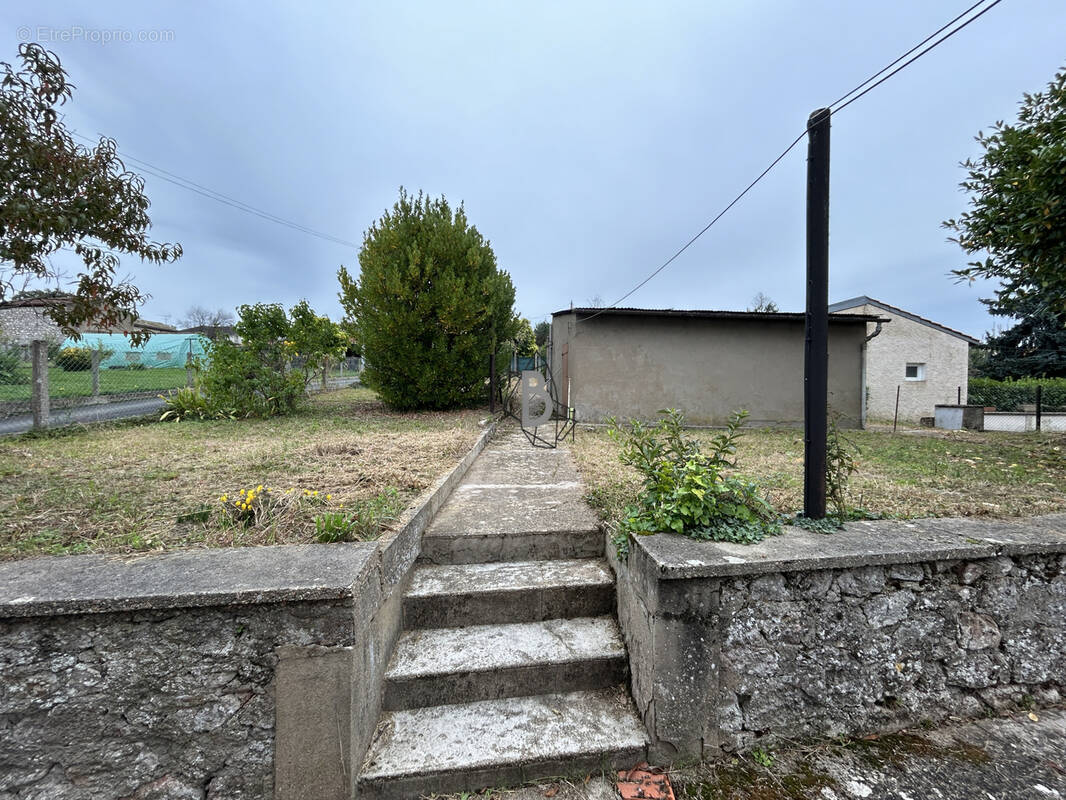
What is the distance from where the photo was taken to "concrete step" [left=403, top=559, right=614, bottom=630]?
204 cm

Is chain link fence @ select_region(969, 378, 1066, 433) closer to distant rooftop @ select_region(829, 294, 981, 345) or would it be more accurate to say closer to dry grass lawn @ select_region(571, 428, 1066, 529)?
distant rooftop @ select_region(829, 294, 981, 345)

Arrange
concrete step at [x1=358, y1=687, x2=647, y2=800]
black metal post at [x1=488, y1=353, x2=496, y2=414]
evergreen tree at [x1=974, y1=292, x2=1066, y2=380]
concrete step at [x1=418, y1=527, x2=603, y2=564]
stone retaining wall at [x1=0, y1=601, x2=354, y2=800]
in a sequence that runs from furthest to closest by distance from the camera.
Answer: evergreen tree at [x1=974, y1=292, x2=1066, y2=380] → black metal post at [x1=488, y1=353, x2=496, y2=414] → concrete step at [x1=418, y1=527, x2=603, y2=564] → concrete step at [x1=358, y1=687, x2=647, y2=800] → stone retaining wall at [x1=0, y1=601, x2=354, y2=800]

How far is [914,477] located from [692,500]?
3247mm

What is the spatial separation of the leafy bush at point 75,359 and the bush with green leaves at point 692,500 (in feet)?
28.0

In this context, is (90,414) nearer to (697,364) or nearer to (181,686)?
(181,686)

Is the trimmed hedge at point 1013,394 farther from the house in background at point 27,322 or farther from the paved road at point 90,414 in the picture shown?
the paved road at point 90,414

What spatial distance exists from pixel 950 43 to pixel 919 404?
18237 millimetres

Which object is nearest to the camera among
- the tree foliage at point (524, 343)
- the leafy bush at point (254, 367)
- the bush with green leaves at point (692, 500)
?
the bush with green leaves at point (692, 500)

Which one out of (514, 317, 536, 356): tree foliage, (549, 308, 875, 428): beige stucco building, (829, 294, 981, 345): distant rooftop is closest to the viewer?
(549, 308, 875, 428): beige stucco building

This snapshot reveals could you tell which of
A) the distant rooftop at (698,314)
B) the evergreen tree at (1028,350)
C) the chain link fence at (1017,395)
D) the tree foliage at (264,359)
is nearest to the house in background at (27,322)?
the tree foliage at (264,359)

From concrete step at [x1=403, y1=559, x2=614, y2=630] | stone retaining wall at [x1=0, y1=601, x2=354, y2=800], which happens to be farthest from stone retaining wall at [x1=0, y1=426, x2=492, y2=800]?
concrete step at [x1=403, y1=559, x2=614, y2=630]

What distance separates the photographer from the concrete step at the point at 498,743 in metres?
1.48

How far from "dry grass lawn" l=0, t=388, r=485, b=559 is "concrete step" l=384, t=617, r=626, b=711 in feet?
2.36

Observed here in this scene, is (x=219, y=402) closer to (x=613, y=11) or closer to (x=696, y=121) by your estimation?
(x=613, y=11)
